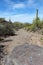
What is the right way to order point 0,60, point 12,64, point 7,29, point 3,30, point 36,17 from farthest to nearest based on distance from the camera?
point 36,17, point 7,29, point 3,30, point 0,60, point 12,64

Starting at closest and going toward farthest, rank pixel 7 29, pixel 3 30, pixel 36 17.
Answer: pixel 3 30
pixel 7 29
pixel 36 17

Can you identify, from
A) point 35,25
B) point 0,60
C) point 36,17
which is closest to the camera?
point 0,60

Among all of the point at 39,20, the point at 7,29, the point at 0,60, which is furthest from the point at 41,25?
the point at 0,60

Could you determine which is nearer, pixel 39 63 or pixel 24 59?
pixel 39 63

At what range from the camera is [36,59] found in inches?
394

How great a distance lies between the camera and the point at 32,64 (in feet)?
30.1

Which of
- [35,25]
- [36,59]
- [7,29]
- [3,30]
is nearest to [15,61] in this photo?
[36,59]

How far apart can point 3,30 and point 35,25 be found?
1832cm

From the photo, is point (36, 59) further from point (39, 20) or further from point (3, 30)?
point (39, 20)

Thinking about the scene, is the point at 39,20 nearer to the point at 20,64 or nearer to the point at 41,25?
the point at 41,25

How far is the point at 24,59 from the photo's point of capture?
10.4 metres

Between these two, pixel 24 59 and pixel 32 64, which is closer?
pixel 32 64

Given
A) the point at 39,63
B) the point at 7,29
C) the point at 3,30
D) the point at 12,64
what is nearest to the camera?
the point at 39,63

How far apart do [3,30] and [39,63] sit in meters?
21.6
